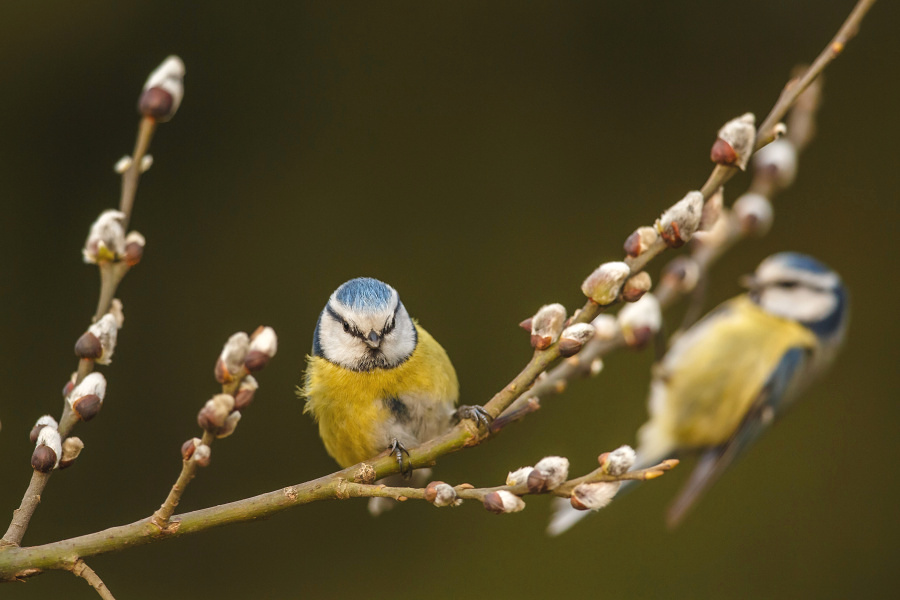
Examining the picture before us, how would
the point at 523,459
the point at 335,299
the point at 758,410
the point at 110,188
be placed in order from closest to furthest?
the point at 335,299
the point at 758,410
the point at 110,188
the point at 523,459

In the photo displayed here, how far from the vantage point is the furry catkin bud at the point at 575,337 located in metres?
0.66

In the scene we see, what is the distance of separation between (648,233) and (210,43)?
156cm

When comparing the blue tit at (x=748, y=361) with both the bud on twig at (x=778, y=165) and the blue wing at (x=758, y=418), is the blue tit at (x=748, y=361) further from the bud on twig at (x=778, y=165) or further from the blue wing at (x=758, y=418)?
the bud on twig at (x=778, y=165)

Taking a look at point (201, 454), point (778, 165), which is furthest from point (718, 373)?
point (201, 454)

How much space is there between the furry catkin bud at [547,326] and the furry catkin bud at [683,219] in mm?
106

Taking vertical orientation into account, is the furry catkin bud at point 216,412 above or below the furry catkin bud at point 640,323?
below

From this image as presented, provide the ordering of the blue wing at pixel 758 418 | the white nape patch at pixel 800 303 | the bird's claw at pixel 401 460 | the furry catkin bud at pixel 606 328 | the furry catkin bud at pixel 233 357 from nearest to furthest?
the furry catkin bud at pixel 233 357 < the bird's claw at pixel 401 460 < the furry catkin bud at pixel 606 328 < the blue wing at pixel 758 418 < the white nape patch at pixel 800 303

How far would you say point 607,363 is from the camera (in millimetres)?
2174

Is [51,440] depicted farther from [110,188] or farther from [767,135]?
[110,188]

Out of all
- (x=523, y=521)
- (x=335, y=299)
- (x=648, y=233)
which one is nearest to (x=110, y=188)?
(x=335, y=299)

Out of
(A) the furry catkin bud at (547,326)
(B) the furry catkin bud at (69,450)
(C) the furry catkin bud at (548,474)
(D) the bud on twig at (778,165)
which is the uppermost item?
(D) the bud on twig at (778,165)

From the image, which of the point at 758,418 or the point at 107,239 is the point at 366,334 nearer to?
the point at 107,239

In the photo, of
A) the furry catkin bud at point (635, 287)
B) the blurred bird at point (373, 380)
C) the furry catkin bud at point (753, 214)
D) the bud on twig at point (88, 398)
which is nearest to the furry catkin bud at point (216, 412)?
the bud on twig at point (88, 398)

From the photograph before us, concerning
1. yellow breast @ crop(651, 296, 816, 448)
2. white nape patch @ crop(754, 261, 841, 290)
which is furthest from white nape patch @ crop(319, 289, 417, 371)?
white nape patch @ crop(754, 261, 841, 290)
